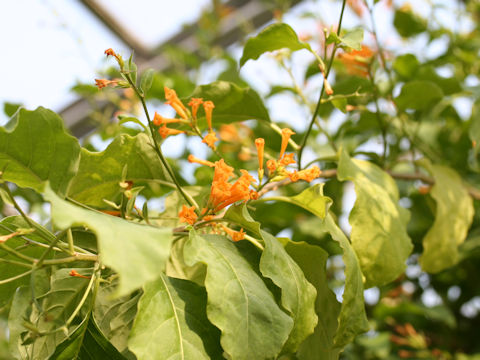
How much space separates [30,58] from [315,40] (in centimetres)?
149

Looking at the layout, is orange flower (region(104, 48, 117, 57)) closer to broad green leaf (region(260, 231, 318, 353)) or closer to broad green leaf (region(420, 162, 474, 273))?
broad green leaf (region(260, 231, 318, 353))

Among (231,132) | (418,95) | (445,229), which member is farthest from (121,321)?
(231,132)

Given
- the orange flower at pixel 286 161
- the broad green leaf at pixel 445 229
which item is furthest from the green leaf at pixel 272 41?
the broad green leaf at pixel 445 229

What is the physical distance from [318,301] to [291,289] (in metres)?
0.11

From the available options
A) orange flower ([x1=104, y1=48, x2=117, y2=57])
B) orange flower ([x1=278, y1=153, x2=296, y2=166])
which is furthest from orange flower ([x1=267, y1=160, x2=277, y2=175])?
orange flower ([x1=104, y1=48, x2=117, y2=57])

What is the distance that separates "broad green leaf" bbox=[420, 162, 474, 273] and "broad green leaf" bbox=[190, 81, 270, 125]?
33 cm

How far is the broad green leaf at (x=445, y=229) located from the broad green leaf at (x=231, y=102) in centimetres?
33

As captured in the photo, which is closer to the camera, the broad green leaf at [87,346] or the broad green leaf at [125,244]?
the broad green leaf at [125,244]

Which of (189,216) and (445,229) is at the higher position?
(189,216)

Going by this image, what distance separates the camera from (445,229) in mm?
833

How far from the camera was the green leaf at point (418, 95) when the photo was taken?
93 cm

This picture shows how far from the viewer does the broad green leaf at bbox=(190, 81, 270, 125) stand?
2.45 feet

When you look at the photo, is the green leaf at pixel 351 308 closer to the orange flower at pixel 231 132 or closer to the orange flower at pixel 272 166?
the orange flower at pixel 272 166

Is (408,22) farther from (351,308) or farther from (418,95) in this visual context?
(351,308)
